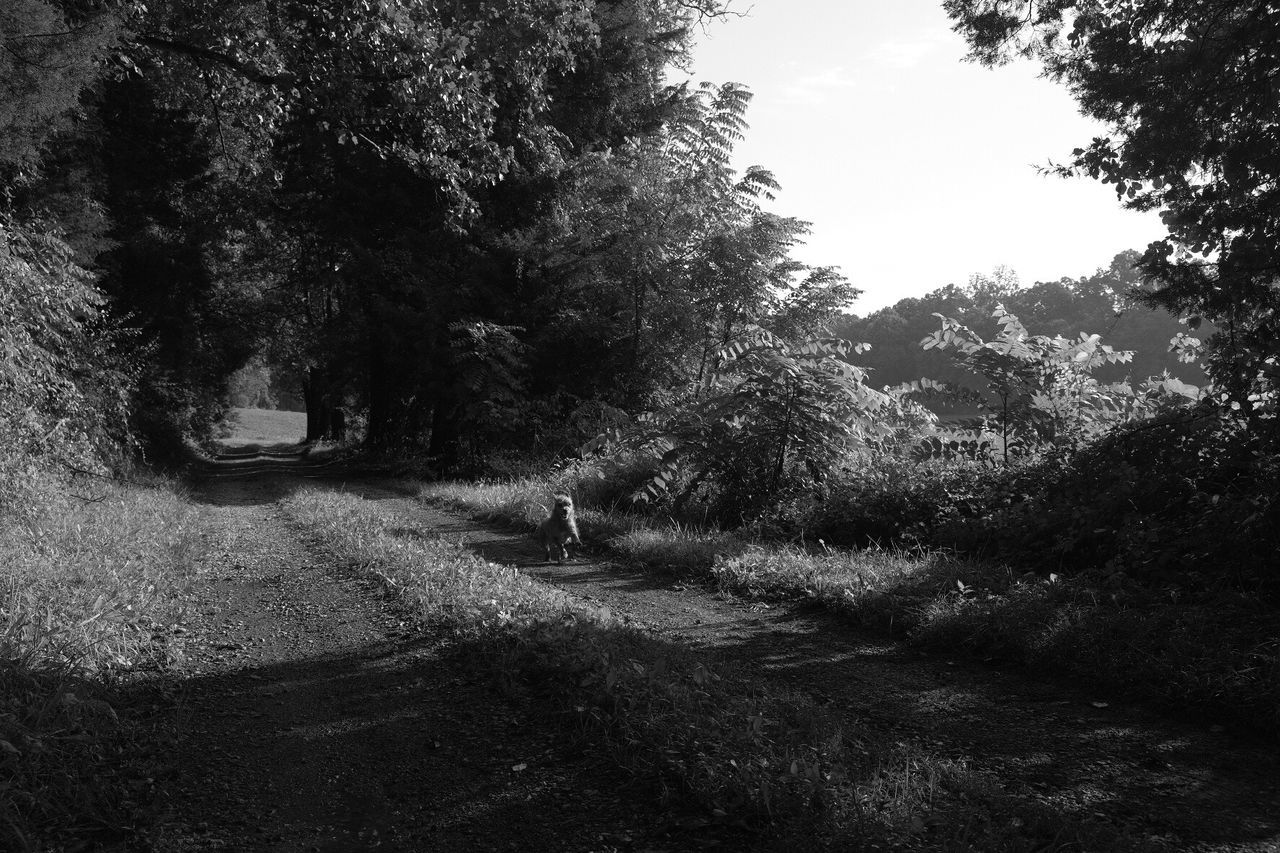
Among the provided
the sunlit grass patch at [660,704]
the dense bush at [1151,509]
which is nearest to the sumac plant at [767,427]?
the dense bush at [1151,509]

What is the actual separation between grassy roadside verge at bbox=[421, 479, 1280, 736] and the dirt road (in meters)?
0.25

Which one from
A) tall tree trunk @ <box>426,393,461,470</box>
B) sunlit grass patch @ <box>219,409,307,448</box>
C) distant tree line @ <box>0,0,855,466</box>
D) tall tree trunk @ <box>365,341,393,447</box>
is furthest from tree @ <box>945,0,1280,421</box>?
sunlit grass patch @ <box>219,409,307,448</box>

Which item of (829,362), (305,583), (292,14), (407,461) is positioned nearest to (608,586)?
(305,583)

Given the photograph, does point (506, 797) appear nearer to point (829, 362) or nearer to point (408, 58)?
point (829, 362)

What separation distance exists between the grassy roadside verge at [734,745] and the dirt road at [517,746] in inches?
6.0

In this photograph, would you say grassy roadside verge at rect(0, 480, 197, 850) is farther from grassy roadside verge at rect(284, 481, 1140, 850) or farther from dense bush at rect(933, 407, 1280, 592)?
dense bush at rect(933, 407, 1280, 592)

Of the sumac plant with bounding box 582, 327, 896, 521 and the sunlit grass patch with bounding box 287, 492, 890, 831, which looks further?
the sumac plant with bounding box 582, 327, 896, 521

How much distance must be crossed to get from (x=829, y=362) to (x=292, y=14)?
8017mm

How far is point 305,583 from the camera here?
730 centimetres

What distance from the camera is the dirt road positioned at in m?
3.00

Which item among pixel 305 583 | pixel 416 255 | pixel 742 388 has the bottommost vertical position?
pixel 305 583

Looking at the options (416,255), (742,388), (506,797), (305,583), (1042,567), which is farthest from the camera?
(416,255)

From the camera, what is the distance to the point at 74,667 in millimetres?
4305

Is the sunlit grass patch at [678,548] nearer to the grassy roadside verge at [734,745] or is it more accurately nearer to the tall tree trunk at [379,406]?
the grassy roadside verge at [734,745]
